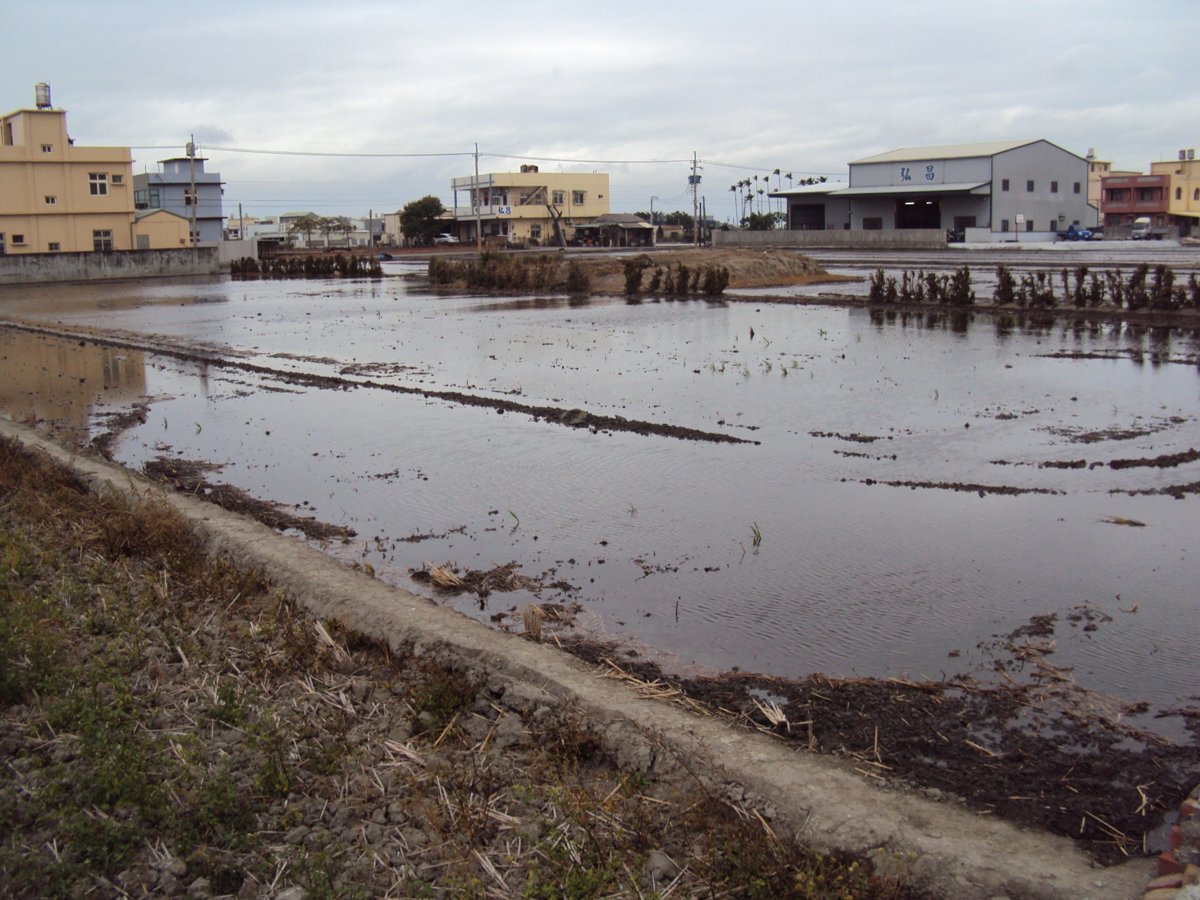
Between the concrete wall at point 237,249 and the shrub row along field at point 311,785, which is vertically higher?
the concrete wall at point 237,249

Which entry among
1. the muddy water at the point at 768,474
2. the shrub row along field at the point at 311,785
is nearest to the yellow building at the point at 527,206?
the muddy water at the point at 768,474

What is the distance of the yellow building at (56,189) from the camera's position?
168ft

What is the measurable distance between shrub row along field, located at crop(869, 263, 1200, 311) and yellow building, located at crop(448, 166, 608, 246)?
61.4 metres

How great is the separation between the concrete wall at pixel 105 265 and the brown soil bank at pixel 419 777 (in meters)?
44.8

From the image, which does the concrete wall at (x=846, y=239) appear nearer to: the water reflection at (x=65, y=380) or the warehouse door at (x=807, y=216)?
the warehouse door at (x=807, y=216)

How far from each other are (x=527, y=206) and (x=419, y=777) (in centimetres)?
8908

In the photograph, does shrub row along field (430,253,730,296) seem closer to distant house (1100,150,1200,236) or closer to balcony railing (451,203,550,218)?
balcony railing (451,203,550,218)

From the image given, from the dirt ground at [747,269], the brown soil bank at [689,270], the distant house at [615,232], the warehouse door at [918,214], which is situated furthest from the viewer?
the distant house at [615,232]

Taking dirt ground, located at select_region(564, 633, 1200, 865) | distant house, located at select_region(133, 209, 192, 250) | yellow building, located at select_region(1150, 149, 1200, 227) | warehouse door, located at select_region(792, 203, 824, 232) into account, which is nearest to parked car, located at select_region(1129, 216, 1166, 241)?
yellow building, located at select_region(1150, 149, 1200, 227)

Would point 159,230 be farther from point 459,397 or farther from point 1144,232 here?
point 1144,232

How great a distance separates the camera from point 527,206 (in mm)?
90750

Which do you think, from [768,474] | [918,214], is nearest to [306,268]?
[918,214]

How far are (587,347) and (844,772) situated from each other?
1509 cm

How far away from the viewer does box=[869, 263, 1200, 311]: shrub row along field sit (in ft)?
72.7
